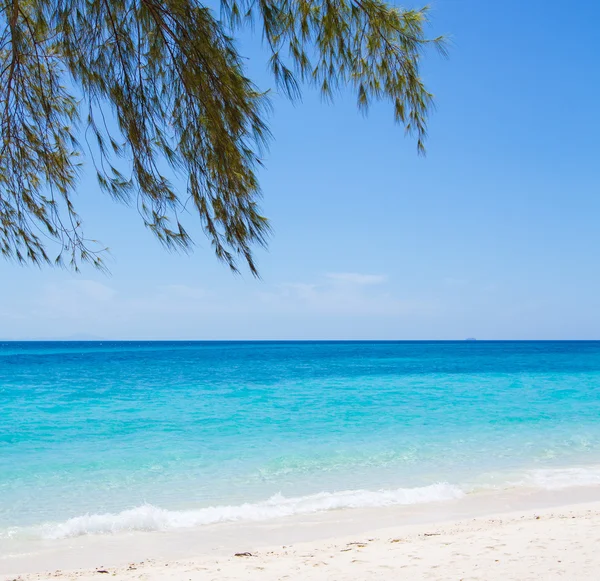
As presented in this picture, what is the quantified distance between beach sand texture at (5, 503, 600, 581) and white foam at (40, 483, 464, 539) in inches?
35.7

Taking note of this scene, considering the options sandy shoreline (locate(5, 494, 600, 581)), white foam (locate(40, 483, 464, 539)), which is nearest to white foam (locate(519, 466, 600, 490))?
white foam (locate(40, 483, 464, 539))

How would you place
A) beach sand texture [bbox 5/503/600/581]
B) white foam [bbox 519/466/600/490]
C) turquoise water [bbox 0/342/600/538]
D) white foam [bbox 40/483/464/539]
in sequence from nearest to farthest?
beach sand texture [bbox 5/503/600/581]
white foam [bbox 40/483/464/539]
turquoise water [bbox 0/342/600/538]
white foam [bbox 519/466/600/490]

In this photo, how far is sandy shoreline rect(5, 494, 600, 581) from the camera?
3.81 m

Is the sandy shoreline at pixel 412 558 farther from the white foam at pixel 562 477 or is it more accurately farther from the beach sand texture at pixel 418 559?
the white foam at pixel 562 477

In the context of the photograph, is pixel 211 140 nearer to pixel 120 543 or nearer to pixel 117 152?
pixel 117 152

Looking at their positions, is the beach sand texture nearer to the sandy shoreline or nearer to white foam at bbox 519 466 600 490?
the sandy shoreline

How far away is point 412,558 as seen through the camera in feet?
13.6

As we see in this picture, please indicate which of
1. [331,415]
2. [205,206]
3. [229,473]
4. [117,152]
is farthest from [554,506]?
[331,415]

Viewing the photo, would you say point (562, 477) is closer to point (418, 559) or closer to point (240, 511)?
point (418, 559)

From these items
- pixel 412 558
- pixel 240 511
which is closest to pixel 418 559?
pixel 412 558

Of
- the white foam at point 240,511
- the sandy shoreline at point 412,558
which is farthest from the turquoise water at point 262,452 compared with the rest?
the sandy shoreline at point 412,558

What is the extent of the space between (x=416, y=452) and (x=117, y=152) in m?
7.64

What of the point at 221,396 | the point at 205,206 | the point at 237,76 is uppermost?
the point at 237,76

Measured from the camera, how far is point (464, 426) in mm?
11633
